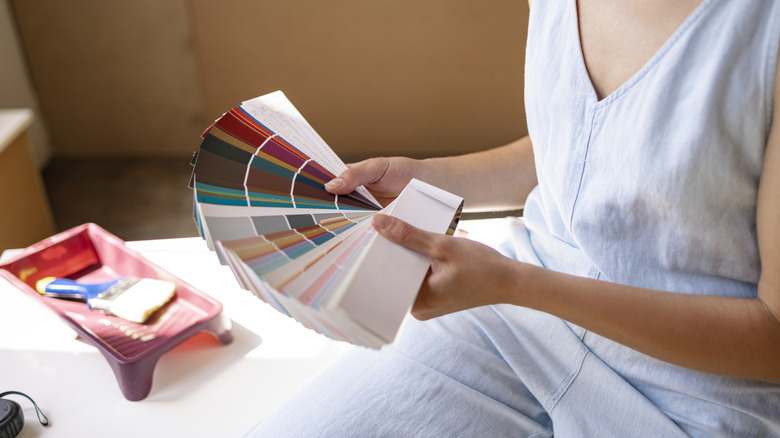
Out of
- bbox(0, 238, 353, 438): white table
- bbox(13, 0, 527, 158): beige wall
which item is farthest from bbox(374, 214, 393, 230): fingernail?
bbox(13, 0, 527, 158): beige wall

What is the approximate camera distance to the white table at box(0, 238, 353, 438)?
872mm

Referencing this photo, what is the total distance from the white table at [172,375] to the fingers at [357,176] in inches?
12.6

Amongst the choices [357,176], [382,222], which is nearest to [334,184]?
[357,176]

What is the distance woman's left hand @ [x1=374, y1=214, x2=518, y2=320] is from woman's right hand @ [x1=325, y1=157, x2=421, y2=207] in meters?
0.19

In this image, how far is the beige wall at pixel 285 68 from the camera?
246 centimetres

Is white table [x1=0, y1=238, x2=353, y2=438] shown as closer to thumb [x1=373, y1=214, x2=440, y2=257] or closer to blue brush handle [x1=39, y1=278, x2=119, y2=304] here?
blue brush handle [x1=39, y1=278, x2=119, y2=304]

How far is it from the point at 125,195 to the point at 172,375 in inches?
67.8

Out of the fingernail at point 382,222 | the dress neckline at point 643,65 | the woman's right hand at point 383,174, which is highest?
the dress neckline at point 643,65

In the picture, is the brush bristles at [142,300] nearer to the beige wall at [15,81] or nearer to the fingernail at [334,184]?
the fingernail at [334,184]

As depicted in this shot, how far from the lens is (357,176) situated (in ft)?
2.72

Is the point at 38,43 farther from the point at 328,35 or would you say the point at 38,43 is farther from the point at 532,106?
the point at 532,106

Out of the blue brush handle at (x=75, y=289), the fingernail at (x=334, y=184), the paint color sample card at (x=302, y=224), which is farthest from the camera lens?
the blue brush handle at (x=75, y=289)

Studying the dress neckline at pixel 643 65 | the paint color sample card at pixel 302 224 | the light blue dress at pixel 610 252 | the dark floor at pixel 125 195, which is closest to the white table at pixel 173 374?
the light blue dress at pixel 610 252

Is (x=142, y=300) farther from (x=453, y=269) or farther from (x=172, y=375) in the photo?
(x=453, y=269)
